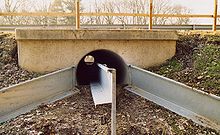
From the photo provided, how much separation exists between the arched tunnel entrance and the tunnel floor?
5.55 feet

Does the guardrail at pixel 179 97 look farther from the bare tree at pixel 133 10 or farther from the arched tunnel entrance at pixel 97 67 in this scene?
the bare tree at pixel 133 10

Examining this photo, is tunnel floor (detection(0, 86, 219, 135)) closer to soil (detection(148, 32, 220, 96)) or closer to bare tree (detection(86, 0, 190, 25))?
Result: soil (detection(148, 32, 220, 96))

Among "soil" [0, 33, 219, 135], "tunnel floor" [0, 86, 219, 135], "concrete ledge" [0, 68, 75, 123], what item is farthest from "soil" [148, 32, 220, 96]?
"concrete ledge" [0, 68, 75, 123]

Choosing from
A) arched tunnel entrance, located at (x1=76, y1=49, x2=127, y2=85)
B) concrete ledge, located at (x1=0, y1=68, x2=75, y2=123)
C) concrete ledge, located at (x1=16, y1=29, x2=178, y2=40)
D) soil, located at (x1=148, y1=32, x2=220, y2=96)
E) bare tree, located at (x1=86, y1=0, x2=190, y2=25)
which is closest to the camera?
concrete ledge, located at (x1=0, y1=68, x2=75, y2=123)

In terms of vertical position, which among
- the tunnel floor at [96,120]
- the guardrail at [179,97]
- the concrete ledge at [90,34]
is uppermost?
the concrete ledge at [90,34]

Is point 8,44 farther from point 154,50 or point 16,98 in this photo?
point 154,50

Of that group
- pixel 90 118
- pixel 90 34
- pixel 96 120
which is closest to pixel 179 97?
pixel 96 120

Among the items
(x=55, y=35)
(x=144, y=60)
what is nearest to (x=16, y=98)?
(x=55, y=35)

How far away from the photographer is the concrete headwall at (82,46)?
650 cm

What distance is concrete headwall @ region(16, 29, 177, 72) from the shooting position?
6504 mm

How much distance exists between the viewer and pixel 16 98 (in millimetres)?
5250

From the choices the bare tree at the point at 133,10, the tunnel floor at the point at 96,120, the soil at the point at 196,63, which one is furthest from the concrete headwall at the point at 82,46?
the bare tree at the point at 133,10

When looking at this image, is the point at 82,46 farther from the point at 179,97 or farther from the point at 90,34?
the point at 179,97

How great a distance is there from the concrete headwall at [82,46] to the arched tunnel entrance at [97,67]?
424 millimetres
